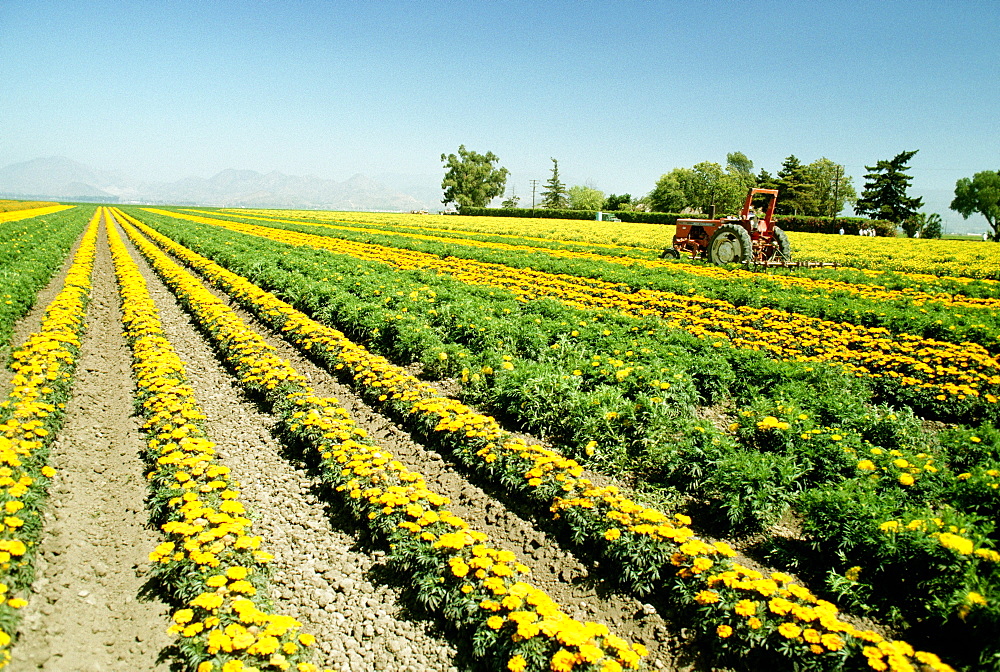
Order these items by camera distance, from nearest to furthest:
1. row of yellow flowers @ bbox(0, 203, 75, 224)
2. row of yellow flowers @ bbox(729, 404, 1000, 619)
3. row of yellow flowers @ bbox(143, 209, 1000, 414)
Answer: row of yellow flowers @ bbox(729, 404, 1000, 619) → row of yellow flowers @ bbox(143, 209, 1000, 414) → row of yellow flowers @ bbox(0, 203, 75, 224)

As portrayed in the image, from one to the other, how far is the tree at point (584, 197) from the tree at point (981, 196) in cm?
6152

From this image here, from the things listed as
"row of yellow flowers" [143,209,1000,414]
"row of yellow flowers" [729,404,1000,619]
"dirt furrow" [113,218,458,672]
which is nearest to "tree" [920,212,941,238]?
"row of yellow flowers" [143,209,1000,414]

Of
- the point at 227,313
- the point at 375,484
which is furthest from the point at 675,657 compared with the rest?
the point at 227,313

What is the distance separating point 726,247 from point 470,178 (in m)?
107

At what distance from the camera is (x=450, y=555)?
4.44 m

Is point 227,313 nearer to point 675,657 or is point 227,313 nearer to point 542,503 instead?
point 542,503

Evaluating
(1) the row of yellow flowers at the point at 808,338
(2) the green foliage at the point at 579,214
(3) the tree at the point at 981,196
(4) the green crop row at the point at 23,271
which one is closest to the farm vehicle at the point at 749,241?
(1) the row of yellow flowers at the point at 808,338

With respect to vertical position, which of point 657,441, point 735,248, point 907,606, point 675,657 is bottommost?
point 675,657

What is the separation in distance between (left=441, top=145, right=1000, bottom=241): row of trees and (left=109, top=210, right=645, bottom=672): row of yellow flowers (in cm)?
6439

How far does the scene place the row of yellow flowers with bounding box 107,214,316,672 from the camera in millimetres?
3611

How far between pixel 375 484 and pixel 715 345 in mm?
6549

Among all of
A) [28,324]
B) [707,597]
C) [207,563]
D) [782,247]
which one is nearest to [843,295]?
[782,247]

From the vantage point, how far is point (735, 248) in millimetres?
18984

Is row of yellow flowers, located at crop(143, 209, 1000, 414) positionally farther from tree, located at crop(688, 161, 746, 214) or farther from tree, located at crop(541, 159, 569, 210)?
tree, located at crop(541, 159, 569, 210)
